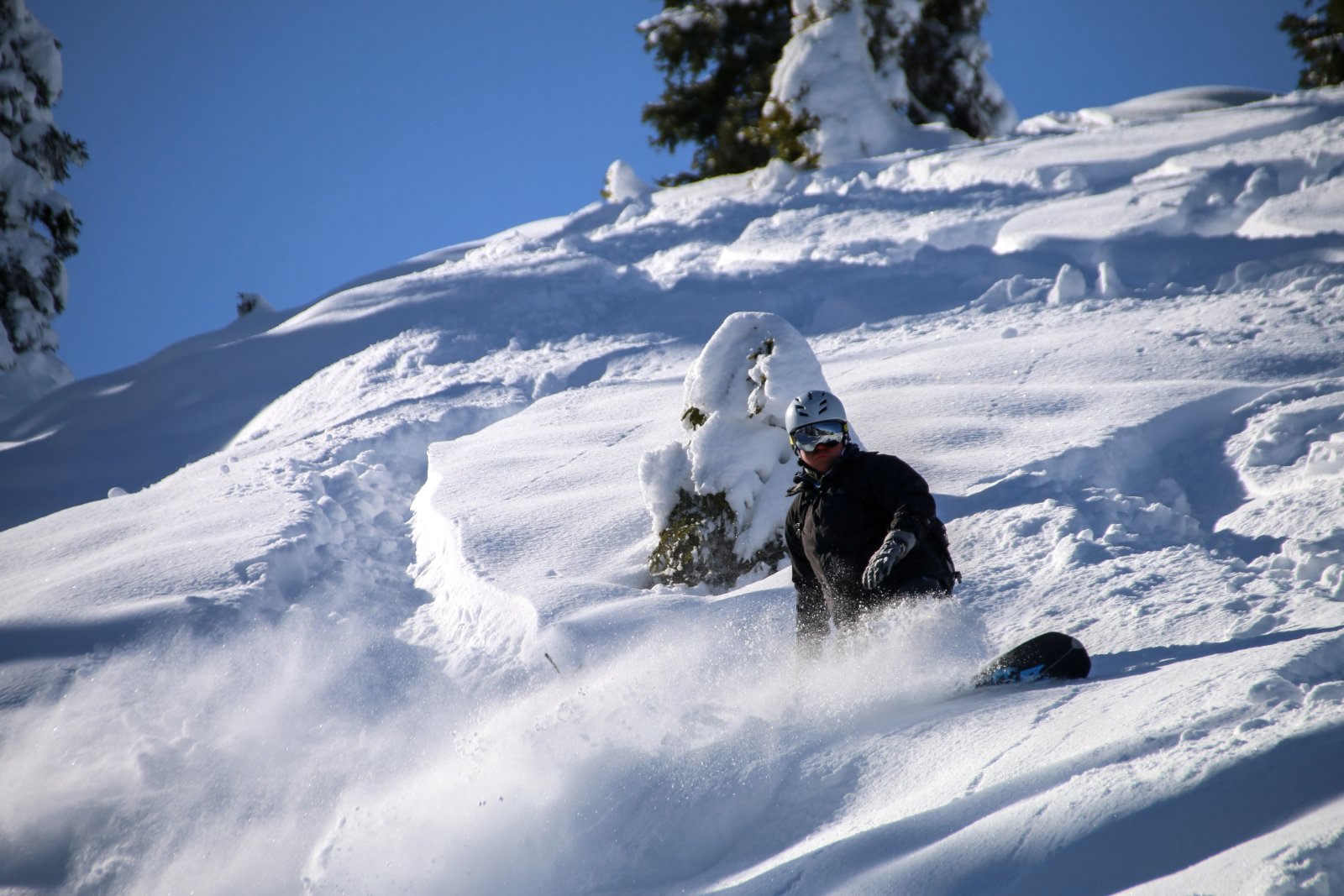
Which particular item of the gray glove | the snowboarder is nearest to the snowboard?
the snowboarder

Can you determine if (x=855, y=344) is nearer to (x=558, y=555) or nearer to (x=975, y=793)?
(x=558, y=555)

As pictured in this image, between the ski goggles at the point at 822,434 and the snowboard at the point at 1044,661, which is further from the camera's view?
the ski goggles at the point at 822,434

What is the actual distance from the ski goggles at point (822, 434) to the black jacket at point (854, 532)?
9cm

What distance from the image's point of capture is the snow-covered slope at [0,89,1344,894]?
301cm

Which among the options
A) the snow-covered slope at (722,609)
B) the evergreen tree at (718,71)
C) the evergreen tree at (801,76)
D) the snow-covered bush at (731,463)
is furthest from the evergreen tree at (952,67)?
the snow-covered bush at (731,463)

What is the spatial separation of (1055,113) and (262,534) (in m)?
26.4

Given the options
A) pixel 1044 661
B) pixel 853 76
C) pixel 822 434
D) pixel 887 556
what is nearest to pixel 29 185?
pixel 853 76

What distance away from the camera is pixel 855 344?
36.5 ft

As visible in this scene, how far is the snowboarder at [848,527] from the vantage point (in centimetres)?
447

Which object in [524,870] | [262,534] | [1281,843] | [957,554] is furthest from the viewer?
[262,534]

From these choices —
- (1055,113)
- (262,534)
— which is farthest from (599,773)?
(1055,113)

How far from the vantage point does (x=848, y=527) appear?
4.68 metres

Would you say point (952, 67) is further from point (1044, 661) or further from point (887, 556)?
point (1044, 661)

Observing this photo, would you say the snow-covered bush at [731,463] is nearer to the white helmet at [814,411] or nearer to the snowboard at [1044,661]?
the white helmet at [814,411]
